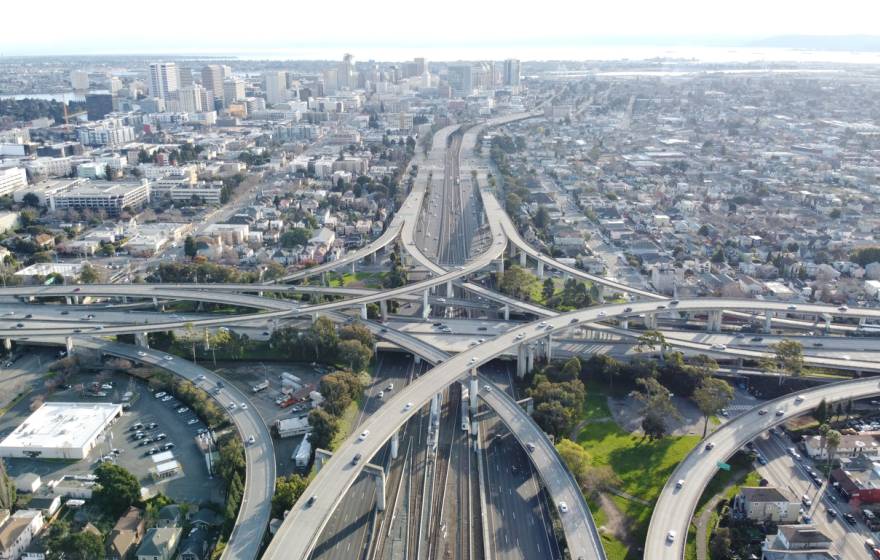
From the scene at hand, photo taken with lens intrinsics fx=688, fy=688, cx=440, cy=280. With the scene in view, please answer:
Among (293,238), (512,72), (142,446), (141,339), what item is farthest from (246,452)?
(512,72)

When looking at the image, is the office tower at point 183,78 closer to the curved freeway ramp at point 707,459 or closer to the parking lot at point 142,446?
the parking lot at point 142,446

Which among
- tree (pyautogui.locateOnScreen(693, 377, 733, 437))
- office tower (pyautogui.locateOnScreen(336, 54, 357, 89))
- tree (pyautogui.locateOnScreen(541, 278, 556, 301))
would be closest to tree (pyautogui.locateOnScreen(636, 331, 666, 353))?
tree (pyautogui.locateOnScreen(693, 377, 733, 437))

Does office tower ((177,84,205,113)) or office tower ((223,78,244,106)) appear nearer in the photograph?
office tower ((177,84,205,113))

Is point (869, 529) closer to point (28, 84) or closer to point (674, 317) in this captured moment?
point (674, 317)

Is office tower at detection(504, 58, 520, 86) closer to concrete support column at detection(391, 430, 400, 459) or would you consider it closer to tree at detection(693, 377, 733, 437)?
tree at detection(693, 377, 733, 437)

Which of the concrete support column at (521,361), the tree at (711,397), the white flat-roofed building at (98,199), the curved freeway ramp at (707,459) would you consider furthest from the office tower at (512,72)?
the tree at (711,397)

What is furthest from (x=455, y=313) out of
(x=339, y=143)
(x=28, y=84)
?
(x=28, y=84)

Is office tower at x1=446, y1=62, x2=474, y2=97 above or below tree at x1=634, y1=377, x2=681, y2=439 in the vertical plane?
above

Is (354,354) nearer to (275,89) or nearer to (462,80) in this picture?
(275,89)
